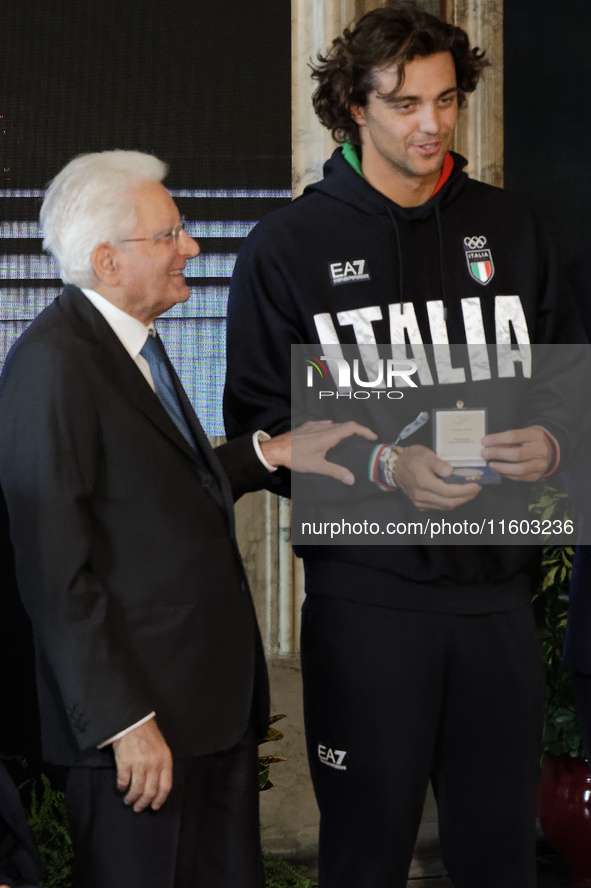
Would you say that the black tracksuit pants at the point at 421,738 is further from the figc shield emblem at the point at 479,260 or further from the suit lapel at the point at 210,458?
the figc shield emblem at the point at 479,260

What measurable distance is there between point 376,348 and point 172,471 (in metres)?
0.49

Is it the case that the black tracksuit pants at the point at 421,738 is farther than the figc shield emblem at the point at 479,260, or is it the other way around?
the figc shield emblem at the point at 479,260

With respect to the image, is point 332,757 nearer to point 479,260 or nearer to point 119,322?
point 119,322

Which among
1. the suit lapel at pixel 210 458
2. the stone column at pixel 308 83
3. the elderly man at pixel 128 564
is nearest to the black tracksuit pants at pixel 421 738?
the elderly man at pixel 128 564

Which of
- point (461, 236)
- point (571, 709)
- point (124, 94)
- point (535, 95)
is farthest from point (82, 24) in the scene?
point (571, 709)

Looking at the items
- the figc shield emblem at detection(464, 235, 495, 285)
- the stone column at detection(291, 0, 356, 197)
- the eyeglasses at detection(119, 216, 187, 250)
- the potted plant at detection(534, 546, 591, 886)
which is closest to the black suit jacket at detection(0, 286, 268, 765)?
the eyeglasses at detection(119, 216, 187, 250)

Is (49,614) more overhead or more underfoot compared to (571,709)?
more overhead

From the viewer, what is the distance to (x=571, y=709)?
3139 mm

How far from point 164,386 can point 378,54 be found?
0.75 meters

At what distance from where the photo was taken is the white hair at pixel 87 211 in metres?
1.78

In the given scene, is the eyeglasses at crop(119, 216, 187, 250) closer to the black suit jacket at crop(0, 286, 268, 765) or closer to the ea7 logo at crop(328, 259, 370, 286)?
the black suit jacket at crop(0, 286, 268, 765)

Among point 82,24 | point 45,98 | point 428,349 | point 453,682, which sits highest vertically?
point 82,24

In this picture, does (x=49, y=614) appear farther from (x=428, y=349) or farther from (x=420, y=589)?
(x=428, y=349)

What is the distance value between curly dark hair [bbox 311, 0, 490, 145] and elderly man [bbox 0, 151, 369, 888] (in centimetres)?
44
